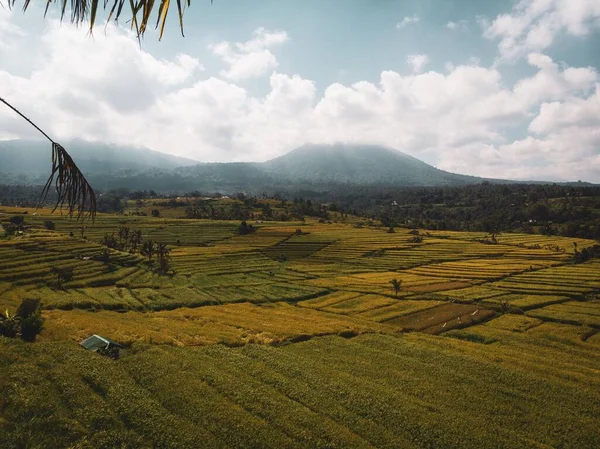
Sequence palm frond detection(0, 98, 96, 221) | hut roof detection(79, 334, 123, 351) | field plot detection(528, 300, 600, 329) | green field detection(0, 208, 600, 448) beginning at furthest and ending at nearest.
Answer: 1. field plot detection(528, 300, 600, 329)
2. hut roof detection(79, 334, 123, 351)
3. green field detection(0, 208, 600, 448)
4. palm frond detection(0, 98, 96, 221)

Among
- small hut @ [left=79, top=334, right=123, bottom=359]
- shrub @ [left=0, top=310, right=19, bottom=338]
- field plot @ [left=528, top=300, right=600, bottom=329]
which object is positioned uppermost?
shrub @ [left=0, top=310, right=19, bottom=338]

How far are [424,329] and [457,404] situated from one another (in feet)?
68.7

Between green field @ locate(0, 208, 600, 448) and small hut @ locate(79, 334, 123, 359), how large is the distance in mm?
1079

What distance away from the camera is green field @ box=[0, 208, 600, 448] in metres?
17.1

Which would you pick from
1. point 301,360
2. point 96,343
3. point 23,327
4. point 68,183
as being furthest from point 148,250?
point 68,183

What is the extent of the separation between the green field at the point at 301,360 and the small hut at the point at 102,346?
108cm

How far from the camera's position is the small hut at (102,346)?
23772mm

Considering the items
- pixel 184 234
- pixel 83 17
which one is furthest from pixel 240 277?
pixel 83 17

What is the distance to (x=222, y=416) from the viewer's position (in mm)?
17812

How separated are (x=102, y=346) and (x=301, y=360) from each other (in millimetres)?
12832

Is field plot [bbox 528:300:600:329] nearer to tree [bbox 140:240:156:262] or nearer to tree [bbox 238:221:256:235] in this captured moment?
tree [bbox 140:240:156:262]

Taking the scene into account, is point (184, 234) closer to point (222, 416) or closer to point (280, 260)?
point (280, 260)

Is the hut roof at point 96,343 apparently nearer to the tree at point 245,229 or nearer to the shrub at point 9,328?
the shrub at point 9,328

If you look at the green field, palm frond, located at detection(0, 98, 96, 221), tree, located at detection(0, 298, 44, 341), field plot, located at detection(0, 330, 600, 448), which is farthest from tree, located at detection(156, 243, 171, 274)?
palm frond, located at detection(0, 98, 96, 221)
